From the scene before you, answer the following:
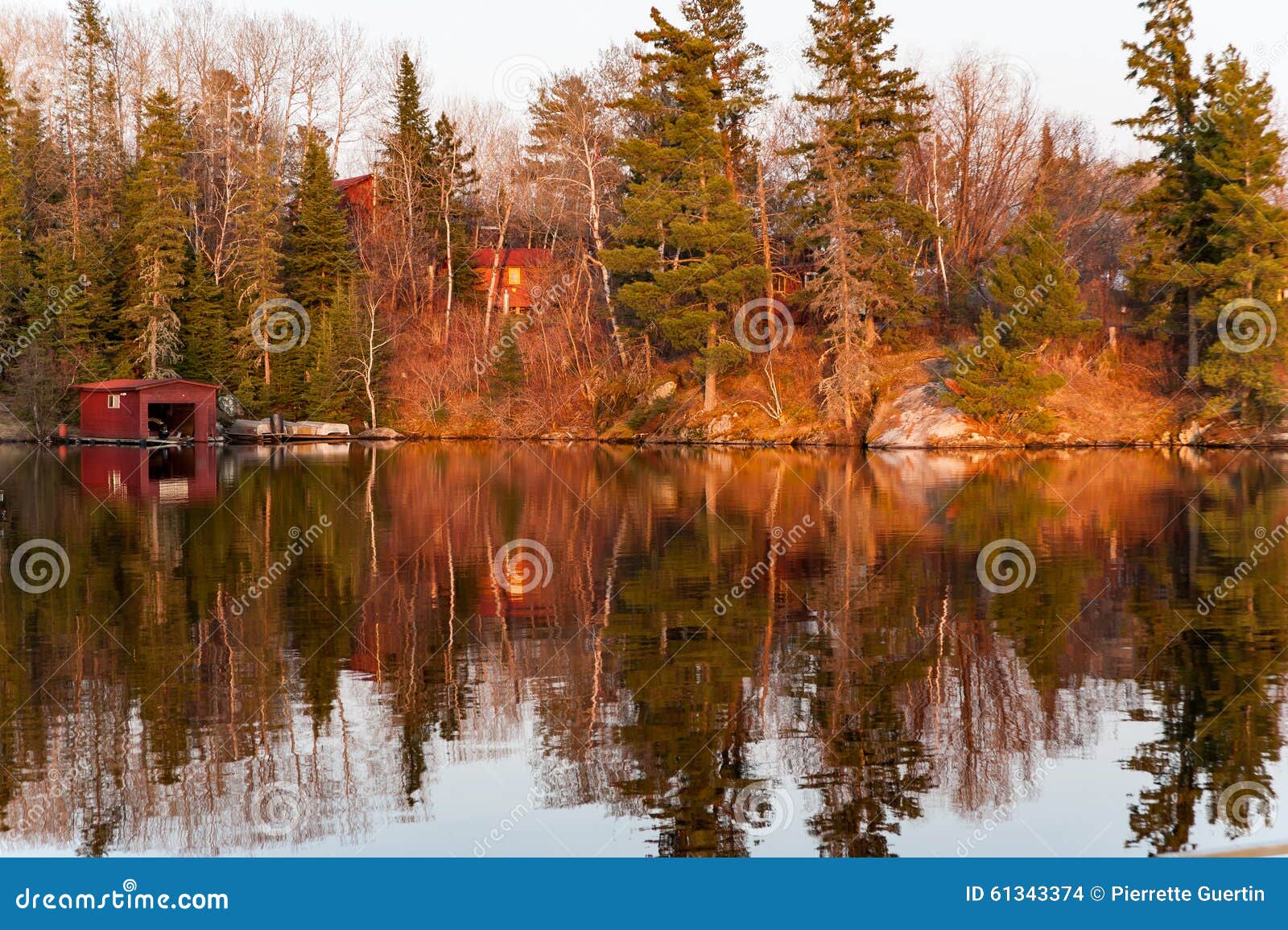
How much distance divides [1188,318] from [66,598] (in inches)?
1928

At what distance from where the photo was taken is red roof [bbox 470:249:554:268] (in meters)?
78.8

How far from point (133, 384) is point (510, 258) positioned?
2844 centimetres

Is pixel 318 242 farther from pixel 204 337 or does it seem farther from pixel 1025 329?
pixel 1025 329

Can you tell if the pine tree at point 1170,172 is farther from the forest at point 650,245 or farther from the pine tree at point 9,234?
the pine tree at point 9,234

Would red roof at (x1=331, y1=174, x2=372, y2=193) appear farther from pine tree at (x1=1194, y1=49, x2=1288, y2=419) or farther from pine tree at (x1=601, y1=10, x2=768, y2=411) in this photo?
pine tree at (x1=1194, y1=49, x2=1288, y2=419)

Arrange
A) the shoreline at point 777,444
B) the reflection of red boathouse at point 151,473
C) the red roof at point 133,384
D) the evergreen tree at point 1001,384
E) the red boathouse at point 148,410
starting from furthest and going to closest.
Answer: the red boathouse at point 148,410 → the red roof at point 133,384 → the shoreline at point 777,444 → the evergreen tree at point 1001,384 → the reflection of red boathouse at point 151,473

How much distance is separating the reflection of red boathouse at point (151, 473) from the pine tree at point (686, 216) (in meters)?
21.7

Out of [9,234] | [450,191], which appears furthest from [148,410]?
[450,191]

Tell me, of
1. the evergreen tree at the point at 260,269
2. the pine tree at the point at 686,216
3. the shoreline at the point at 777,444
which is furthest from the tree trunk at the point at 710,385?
the evergreen tree at the point at 260,269

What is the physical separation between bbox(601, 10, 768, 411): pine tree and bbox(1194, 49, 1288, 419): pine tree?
19509 mm

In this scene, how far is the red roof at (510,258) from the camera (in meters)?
78.8

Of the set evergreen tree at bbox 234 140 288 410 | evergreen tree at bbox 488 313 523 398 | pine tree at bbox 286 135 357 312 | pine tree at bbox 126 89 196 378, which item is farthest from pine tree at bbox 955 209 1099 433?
pine tree at bbox 126 89 196 378

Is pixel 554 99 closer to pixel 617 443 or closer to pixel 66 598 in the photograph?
pixel 617 443

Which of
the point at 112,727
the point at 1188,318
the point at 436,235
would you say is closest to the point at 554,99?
the point at 436,235
